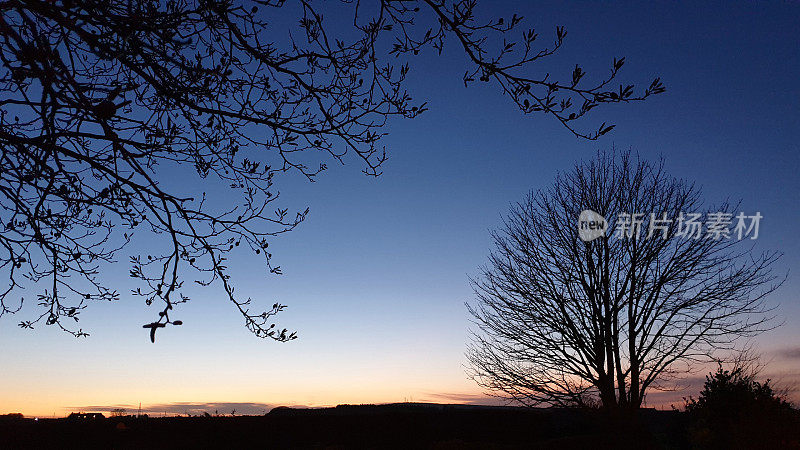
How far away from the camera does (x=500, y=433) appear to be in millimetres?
14227

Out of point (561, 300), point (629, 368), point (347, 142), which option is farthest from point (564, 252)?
point (347, 142)

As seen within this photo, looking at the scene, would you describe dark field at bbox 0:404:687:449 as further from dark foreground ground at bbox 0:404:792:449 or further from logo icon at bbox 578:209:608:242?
logo icon at bbox 578:209:608:242

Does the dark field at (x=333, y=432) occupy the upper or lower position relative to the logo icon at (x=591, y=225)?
lower

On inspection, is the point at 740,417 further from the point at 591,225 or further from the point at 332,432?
the point at 332,432

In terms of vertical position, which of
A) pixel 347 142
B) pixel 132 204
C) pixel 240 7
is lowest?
pixel 132 204

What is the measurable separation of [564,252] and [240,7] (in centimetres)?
1086

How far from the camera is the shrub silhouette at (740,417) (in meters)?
9.45

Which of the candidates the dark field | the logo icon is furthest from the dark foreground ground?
the logo icon

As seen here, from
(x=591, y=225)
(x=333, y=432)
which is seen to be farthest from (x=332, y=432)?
(x=591, y=225)

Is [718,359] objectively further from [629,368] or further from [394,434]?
[394,434]

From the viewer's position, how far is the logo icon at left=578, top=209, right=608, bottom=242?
45.9 feet

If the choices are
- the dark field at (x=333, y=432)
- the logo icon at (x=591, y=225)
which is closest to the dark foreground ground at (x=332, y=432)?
the dark field at (x=333, y=432)

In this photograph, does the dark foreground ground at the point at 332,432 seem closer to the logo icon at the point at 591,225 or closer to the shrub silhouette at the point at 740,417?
the shrub silhouette at the point at 740,417

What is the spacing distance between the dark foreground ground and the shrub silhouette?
2.66 ft
